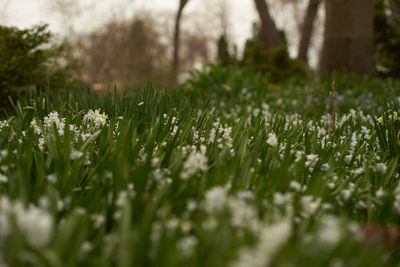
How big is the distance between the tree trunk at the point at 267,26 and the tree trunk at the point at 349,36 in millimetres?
4051

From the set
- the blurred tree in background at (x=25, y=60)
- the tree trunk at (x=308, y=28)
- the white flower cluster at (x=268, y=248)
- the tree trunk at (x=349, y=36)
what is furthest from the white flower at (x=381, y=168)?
the tree trunk at (x=308, y=28)

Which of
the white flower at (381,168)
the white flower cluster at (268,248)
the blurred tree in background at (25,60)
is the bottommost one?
the white flower at (381,168)

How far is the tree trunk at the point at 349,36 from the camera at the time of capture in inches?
320

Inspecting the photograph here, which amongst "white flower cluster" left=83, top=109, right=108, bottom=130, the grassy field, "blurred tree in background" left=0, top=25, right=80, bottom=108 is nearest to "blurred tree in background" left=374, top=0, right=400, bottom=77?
the grassy field

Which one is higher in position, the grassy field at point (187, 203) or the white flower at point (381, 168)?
the grassy field at point (187, 203)

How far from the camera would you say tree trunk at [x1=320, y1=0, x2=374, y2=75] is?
8.13m

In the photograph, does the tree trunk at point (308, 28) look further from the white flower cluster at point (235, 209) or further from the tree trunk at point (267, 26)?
the white flower cluster at point (235, 209)

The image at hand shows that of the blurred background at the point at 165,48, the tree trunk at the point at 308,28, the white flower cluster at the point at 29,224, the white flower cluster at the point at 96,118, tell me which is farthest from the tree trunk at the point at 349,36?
the white flower cluster at the point at 29,224

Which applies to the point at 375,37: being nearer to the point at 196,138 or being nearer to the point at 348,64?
the point at 348,64

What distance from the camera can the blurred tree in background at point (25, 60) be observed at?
13.5 ft

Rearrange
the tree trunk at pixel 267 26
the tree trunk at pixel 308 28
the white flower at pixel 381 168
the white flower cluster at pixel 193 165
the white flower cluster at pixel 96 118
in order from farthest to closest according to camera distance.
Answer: the tree trunk at pixel 308 28, the tree trunk at pixel 267 26, the white flower cluster at pixel 96 118, the white flower at pixel 381 168, the white flower cluster at pixel 193 165

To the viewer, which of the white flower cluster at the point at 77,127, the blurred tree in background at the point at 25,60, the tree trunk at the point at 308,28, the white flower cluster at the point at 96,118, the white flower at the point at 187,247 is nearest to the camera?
the white flower at the point at 187,247

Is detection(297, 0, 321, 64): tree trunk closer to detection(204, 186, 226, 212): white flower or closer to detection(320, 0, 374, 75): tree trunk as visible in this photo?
detection(320, 0, 374, 75): tree trunk

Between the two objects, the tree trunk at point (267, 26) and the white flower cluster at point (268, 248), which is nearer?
the white flower cluster at point (268, 248)
